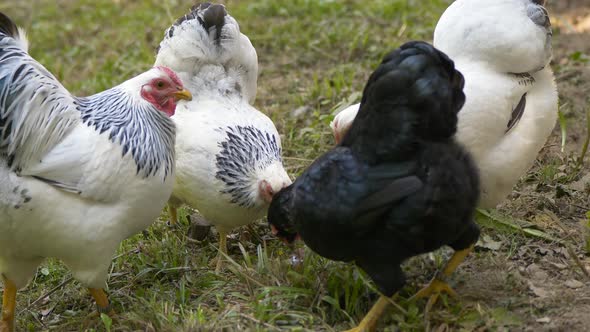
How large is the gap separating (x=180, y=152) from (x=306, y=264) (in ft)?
3.52

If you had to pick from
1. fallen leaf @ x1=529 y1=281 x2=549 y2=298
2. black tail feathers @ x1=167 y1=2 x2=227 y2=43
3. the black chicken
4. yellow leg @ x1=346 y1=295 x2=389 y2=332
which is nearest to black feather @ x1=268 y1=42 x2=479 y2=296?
the black chicken

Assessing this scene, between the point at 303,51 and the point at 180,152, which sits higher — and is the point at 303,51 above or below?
below

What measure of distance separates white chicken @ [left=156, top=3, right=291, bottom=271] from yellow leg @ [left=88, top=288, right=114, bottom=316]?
2.19ft

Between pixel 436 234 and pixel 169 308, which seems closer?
pixel 436 234

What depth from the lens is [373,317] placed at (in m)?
3.46

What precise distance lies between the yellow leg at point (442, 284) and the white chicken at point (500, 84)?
14.6 inches

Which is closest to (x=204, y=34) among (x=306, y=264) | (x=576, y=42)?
(x=306, y=264)

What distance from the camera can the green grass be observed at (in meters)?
3.61

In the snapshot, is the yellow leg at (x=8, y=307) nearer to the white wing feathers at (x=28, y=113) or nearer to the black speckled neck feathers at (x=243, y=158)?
the white wing feathers at (x=28, y=113)

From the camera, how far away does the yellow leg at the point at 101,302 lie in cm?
383

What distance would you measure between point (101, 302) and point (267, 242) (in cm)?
117

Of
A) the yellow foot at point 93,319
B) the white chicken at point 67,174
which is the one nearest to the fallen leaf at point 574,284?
the white chicken at point 67,174

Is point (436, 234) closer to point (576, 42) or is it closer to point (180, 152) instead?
point (180, 152)

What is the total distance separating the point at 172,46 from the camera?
187 inches
